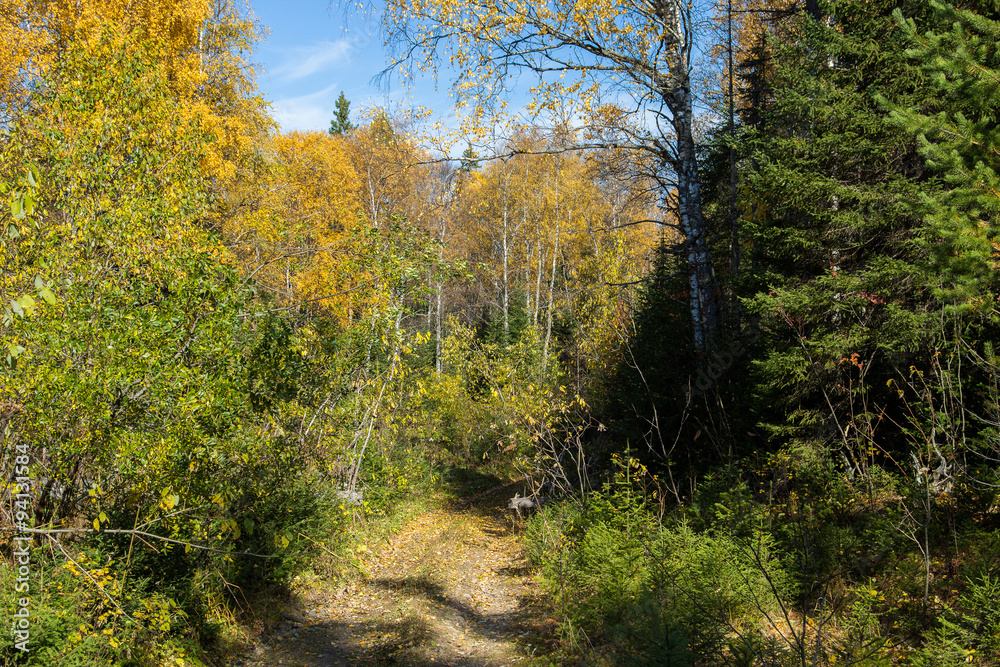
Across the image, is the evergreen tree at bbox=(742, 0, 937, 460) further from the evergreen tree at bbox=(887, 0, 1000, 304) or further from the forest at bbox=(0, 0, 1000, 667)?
the evergreen tree at bbox=(887, 0, 1000, 304)

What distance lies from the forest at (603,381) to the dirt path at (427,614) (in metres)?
0.19

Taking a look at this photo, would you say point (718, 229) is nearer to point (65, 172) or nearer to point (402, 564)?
point (402, 564)

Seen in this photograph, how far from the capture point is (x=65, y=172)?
14.3ft

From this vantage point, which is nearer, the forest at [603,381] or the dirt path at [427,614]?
the forest at [603,381]

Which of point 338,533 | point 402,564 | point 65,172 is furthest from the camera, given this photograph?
point 402,564

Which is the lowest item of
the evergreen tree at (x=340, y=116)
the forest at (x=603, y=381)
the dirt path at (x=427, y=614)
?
the dirt path at (x=427, y=614)

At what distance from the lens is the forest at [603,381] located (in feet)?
12.3

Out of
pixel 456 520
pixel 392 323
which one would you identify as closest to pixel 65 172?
pixel 392 323

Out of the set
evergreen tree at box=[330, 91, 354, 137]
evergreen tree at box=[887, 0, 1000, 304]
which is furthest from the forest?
evergreen tree at box=[330, 91, 354, 137]

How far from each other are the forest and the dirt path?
0.62ft

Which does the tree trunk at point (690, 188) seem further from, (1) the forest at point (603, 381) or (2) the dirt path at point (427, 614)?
(2) the dirt path at point (427, 614)

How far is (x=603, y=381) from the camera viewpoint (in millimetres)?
9312

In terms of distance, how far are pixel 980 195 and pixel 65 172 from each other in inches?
250

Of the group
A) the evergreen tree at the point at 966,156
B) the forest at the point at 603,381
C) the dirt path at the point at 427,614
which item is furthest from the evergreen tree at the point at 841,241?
the dirt path at the point at 427,614
